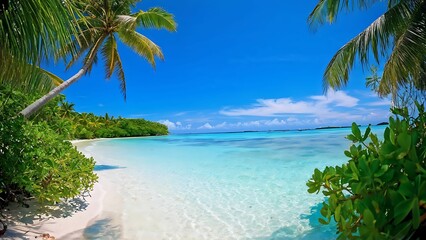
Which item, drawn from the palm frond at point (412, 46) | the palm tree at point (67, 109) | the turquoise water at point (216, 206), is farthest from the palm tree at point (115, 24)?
the palm tree at point (67, 109)

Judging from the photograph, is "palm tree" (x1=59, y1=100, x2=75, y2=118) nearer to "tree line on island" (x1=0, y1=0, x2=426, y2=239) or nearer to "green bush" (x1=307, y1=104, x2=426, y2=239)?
"tree line on island" (x1=0, y1=0, x2=426, y2=239)

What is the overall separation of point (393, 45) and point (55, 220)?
6.85 m

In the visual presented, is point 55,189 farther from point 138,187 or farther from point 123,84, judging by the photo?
point 123,84

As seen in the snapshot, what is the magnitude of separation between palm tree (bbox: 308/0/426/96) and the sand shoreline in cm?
561

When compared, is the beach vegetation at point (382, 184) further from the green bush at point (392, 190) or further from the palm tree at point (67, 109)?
the palm tree at point (67, 109)

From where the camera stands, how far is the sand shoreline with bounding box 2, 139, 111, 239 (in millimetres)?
3301

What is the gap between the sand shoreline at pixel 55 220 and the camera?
10.8 feet

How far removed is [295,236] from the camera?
363 cm

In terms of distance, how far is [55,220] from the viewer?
147 inches

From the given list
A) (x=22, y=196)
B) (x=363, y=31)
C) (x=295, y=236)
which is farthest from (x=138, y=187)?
(x=363, y=31)

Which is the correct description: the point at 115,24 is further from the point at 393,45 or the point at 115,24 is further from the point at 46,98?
the point at 393,45

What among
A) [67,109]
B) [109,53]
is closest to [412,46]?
[109,53]

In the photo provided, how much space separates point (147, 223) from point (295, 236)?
1.97 metres

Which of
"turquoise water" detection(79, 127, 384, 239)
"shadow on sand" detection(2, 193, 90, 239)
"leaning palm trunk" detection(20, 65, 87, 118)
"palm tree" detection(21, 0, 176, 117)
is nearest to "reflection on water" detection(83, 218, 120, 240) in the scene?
"turquoise water" detection(79, 127, 384, 239)
